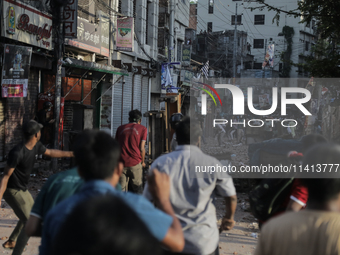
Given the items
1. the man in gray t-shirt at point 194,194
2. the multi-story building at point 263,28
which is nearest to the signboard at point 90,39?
the man in gray t-shirt at point 194,194

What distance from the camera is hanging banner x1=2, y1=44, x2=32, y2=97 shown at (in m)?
10.9

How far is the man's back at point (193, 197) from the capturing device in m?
3.23

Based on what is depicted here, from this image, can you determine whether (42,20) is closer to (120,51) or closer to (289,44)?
(120,51)

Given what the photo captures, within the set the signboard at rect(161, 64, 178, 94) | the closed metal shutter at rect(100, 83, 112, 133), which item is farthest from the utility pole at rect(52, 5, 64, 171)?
the signboard at rect(161, 64, 178, 94)

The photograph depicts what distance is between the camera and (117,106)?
20.0 m

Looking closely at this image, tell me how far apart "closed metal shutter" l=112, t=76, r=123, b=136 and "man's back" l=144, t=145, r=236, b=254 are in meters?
16.4

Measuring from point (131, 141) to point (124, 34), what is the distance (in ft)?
40.2

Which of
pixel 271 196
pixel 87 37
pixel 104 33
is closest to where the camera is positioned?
pixel 271 196

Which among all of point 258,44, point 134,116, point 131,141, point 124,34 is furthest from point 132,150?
point 258,44

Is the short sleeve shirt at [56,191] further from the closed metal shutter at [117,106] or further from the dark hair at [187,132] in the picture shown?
the closed metal shutter at [117,106]

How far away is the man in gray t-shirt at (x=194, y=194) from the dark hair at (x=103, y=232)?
79.2 inches

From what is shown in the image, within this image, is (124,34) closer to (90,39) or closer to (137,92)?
(90,39)

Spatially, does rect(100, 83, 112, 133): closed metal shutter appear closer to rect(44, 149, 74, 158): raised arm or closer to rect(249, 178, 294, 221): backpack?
rect(44, 149, 74, 158): raised arm

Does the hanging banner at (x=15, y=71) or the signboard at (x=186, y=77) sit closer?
the hanging banner at (x=15, y=71)
